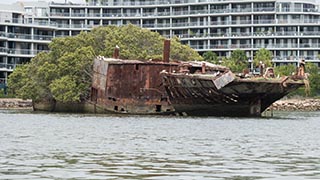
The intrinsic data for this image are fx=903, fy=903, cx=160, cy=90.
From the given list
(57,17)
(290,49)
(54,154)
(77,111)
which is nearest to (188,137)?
(54,154)

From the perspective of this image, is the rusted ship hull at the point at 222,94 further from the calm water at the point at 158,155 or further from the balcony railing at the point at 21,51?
the balcony railing at the point at 21,51

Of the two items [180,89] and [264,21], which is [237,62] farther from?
[180,89]

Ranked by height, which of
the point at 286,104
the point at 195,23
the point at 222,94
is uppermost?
the point at 195,23

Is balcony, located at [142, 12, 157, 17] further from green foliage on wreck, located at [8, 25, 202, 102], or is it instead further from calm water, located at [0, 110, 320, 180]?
calm water, located at [0, 110, 320, 180]

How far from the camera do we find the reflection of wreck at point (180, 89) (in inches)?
2606

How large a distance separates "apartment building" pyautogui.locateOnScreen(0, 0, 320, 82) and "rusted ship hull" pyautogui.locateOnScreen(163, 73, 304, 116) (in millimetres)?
84808

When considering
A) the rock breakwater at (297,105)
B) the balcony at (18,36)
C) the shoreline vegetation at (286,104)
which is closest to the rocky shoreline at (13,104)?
the shoreline vegetation at (286,104)

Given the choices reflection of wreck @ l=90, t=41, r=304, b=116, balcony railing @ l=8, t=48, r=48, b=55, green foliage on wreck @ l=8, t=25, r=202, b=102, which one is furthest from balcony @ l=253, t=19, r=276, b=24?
reflection of wreck @ l=90, t=41, r=304, b=116

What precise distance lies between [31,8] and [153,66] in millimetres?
107131

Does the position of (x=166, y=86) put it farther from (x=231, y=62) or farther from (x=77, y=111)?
(x=231, y=62)

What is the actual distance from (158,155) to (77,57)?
61.5 metres

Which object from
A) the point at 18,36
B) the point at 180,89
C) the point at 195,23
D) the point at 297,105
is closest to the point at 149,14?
the point at 195,23

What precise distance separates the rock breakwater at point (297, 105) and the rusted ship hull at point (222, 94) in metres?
48.5

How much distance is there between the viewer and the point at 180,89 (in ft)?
233
